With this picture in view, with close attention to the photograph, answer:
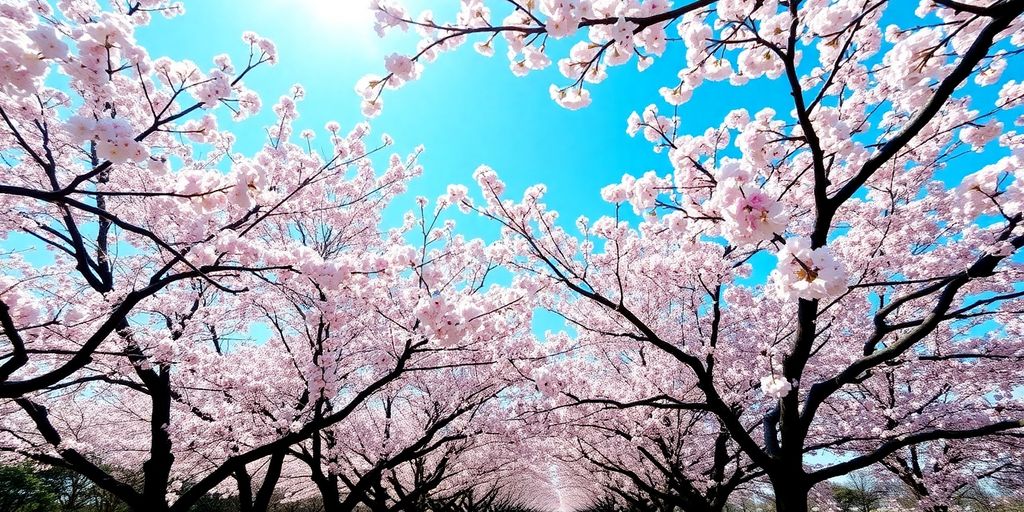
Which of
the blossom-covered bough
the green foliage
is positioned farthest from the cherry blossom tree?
the green foliage

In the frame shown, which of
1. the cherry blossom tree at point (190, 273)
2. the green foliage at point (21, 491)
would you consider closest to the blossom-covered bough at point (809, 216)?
the cherry blossom tree at point (190, 273)

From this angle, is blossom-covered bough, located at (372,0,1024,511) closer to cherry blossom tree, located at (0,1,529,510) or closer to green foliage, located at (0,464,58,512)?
cherry blossom tree, located at (0,1,529,510)

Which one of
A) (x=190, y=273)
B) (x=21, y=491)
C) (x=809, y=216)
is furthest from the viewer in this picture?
(x=21, y=491)

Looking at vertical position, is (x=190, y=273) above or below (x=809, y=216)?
below

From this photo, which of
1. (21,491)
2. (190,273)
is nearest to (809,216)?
(190,273)

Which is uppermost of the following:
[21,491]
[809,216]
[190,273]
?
[809,216]

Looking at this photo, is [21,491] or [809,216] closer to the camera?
[809,216]

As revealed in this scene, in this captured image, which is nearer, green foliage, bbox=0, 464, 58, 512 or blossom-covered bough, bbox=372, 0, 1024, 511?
blossom-covered bough, bbox=372, 0, 1024, 511

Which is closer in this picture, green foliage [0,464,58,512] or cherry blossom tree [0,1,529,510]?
cherry blossom tree [0,1,529,510]

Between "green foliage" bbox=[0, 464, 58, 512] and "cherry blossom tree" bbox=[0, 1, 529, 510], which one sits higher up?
"cherry blossom tree" bbox=[0, 1, 529, 510]

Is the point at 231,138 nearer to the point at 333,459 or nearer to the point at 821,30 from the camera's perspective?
the point at 333,459

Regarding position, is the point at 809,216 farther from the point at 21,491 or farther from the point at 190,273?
the point at 21,491

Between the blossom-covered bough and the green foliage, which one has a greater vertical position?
the blossom-covered bough

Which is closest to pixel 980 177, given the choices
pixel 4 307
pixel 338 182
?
pixel 4 307
